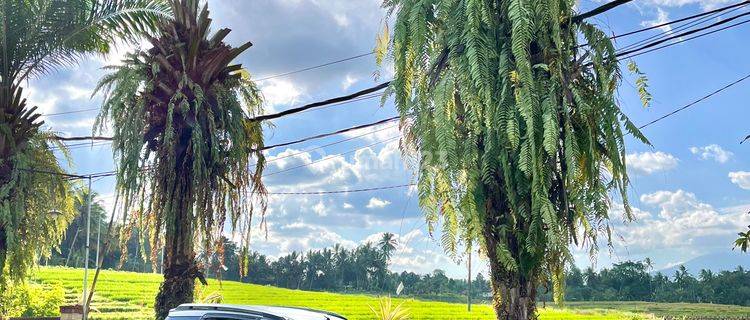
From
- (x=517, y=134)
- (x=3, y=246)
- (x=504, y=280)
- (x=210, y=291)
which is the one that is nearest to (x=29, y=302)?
(x=3, y=246)

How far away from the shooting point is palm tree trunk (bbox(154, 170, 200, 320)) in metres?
11.8

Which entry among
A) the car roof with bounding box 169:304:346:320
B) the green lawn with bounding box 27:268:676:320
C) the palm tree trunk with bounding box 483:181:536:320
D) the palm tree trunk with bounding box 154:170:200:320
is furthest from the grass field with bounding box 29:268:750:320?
the palm tree trunk with bounding box 483:181:536:320

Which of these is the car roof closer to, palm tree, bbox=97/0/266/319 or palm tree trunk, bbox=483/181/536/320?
palm tree trunk, bbox=483/181/536/320

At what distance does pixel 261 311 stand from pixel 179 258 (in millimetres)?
5522

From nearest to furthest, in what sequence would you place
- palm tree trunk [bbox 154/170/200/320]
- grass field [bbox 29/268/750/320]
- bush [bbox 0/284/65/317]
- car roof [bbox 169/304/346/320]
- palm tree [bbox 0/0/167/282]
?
car roof [bbox 169/304/346/320], palm tree trunk [bbox 154/170/200/320], palm tree [bbox 0/0/167/282], bush [bbox 0/284/65/317], grass field [bbox 29/268/750/320]

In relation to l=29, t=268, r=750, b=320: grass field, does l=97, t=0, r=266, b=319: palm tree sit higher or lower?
higher

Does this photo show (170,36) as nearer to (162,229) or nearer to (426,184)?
(162,229)

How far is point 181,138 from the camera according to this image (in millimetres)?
12234

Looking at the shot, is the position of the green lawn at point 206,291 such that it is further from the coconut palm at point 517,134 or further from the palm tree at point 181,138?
the coconut palm at point 517,134

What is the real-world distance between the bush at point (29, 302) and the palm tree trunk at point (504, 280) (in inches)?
542

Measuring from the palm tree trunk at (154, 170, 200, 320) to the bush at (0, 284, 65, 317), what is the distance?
24.2ft

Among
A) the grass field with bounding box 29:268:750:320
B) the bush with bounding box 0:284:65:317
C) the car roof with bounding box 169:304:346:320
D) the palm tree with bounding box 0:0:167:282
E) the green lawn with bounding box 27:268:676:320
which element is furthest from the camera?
the green lawn with bounding box 27:268:676:320

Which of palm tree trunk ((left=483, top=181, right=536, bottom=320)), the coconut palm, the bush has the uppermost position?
the coconut palm

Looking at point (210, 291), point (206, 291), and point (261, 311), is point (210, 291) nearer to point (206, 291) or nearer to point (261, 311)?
point (206, 291)
